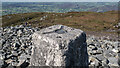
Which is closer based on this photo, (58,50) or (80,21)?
(58,50)

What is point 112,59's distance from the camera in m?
6.70

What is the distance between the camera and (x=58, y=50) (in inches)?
149

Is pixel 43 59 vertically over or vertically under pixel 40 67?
over

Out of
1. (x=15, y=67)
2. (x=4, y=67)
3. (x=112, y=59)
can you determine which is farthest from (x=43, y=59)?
(x=112, y=59)

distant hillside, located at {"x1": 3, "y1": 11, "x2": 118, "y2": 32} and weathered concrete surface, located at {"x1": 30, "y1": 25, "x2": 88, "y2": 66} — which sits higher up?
weathered concrete surface, located at {"x1": 30, "y1": 25, "x2": 88, "y2": 66}

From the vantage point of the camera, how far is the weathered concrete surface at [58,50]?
3.80 metres

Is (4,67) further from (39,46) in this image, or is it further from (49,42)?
(49,42)

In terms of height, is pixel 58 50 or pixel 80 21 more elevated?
pixel 58 50

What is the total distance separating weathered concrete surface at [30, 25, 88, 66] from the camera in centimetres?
380

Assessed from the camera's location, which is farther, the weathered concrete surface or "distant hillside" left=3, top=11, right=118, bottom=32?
"distant hillside" left=3, top=11, right=118, bottom=32

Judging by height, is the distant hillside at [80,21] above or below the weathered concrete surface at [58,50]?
below

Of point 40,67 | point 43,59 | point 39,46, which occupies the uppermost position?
point 39,46

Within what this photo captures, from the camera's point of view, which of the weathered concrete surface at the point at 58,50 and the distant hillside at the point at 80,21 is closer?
the weathered concrete surface at the point at 58,50

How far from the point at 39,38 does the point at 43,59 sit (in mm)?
701
